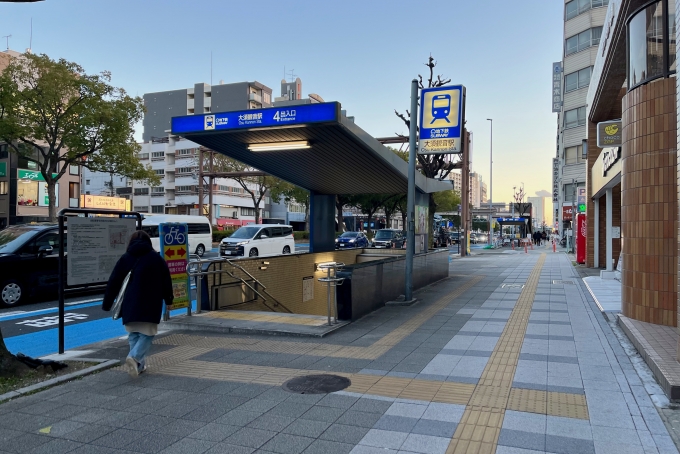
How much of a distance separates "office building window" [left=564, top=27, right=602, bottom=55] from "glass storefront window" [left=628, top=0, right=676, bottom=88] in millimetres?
37997

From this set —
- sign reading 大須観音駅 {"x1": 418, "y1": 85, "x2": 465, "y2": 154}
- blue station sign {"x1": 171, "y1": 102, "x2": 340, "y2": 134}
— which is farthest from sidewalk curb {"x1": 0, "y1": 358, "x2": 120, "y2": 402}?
sign reading 大須観音駅 {"x1": 418, "y1": 85, "x2": 465, "y2": 154}

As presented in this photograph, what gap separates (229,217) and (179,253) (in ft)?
200

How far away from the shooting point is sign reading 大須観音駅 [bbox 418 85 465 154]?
1041cm

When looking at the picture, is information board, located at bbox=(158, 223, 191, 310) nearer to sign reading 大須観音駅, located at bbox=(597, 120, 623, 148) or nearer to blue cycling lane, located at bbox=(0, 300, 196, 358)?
blue cycling lane, located at bbox=(0, 300, 196, 358)

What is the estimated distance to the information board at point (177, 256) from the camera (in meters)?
8.30

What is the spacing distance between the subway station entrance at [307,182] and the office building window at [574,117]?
3297cm

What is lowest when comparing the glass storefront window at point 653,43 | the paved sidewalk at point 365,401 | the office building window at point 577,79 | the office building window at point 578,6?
the paved sidewalk at point 365,401

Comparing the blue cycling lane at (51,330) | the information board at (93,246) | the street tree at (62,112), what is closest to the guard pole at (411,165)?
the blue cycling lane at (51,330)

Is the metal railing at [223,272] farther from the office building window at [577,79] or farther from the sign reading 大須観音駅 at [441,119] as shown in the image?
the office building window at [577,79]

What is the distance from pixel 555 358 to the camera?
6320 mm

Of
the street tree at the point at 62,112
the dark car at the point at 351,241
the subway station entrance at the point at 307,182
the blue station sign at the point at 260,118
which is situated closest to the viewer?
the blue station sign at the point at 260,118

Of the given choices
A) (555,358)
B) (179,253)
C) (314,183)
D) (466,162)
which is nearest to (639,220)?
(555,358)

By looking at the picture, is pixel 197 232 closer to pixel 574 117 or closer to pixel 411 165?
pixel 411 165

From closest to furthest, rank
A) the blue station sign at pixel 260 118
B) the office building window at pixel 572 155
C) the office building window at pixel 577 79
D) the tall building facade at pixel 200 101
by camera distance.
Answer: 1. the blue station sign at pixel 260 118
2. the office building window at pixel 577 79
3. the office building window at pixel 572 155
4. the tall building facade at pixel 200 101
